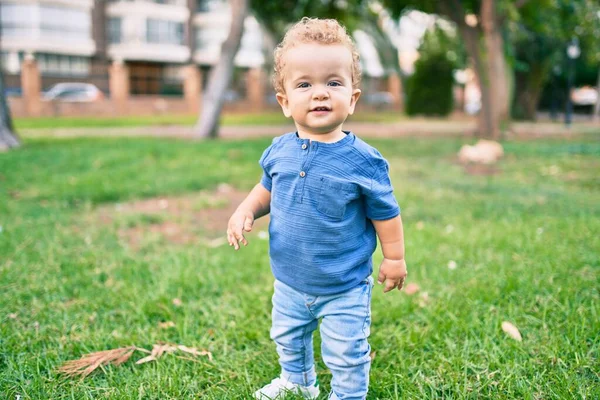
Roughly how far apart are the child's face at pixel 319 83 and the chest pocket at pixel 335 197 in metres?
0.18

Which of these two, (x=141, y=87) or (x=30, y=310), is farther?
(x=141, y=87)

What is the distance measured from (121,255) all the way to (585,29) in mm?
14450

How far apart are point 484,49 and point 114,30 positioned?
28.6 metres

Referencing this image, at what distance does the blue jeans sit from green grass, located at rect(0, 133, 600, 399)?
24 cm

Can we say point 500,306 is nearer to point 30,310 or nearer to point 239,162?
point 30,310

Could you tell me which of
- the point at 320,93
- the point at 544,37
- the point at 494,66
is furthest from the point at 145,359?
the point at 544,37

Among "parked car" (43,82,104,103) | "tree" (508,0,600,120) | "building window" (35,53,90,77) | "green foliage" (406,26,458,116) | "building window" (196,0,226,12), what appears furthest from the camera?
"building window" (196,0,226,12)

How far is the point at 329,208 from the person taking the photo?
177cm

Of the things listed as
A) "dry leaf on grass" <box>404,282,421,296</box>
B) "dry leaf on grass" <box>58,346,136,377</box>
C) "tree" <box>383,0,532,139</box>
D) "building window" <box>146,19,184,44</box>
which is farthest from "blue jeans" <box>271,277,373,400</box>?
"building window" <box>146,19,184,44</box>

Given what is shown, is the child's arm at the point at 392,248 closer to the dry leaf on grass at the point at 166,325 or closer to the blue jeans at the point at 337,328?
the blue jeans at the point at 337,328

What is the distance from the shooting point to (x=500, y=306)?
270 cm

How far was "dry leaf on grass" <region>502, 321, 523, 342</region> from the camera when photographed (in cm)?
235

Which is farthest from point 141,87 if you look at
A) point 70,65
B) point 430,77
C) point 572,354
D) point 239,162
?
point 572,354

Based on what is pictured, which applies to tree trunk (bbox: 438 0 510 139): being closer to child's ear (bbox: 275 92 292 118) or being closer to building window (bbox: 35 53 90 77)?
child's ear (bbox: 275 92 292 118)
